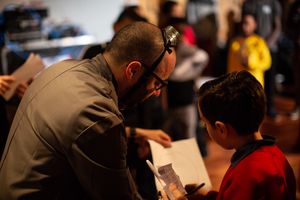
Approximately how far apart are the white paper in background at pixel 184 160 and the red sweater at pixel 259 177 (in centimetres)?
27

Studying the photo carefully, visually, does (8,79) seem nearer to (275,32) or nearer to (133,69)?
(133,69)

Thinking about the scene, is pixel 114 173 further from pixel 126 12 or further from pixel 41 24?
pixel 41 24

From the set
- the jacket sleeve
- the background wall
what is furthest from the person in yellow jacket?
the jacket sleeve

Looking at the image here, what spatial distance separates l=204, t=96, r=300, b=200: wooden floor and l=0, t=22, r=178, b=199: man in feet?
6.45

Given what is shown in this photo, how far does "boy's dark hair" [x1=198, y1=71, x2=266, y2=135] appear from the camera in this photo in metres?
1.15

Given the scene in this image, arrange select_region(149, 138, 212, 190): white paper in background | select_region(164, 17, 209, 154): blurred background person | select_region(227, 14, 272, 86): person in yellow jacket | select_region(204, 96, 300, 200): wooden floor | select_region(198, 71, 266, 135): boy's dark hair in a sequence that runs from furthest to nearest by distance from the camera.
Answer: select_region(227, 14, 272, 86): person in yellow jacket < select_region(204, 96, 300, 200): wooden floor < select_region(164, 17, 209, 154): blurred background person < select_region(149, 138, 212, 190): white paper in background < select_region(198, 71, 266, 135): boy's dark hair

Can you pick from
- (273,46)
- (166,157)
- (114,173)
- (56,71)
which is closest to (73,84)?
(56,71)

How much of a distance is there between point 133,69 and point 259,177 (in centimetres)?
47

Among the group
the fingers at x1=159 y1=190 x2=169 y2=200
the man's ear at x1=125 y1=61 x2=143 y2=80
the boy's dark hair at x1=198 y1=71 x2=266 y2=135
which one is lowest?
the fingers at x1=159 y1=190 x2=169 y2=200

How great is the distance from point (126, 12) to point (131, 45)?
4.45 feet

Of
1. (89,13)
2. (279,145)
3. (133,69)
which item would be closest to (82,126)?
(133,69)

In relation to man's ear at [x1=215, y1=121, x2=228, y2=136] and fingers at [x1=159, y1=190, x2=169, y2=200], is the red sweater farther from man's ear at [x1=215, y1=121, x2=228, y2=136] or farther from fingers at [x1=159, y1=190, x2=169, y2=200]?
fingers at [x1=159, y1=190, x2=169, y2=200]

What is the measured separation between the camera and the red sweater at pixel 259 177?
107 centimetres

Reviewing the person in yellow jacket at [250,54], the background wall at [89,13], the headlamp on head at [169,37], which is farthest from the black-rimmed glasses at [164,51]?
the background wall at [89,13]
